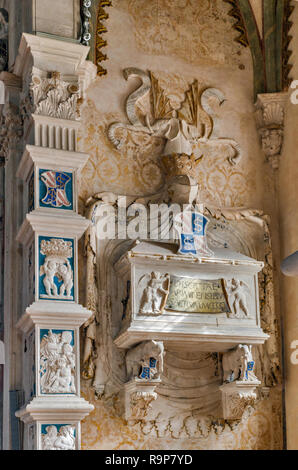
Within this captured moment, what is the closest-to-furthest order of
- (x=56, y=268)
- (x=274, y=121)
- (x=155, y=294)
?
(x=56, y=268)
(x=155, y=294)
(x=274, y=121)

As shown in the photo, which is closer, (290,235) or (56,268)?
(56,268)

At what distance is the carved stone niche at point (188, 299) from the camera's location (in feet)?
26.4

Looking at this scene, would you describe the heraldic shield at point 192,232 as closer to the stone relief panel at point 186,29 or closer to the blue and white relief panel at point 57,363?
the blue and white relief panel at point 57,363

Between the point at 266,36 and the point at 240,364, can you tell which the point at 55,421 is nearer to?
the point at 240,364

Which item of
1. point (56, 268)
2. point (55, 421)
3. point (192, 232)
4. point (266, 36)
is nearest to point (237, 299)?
point (192, 232)

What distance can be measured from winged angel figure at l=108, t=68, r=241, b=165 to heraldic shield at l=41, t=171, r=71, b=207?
1.27 m

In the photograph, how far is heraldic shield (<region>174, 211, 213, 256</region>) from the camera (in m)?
8.40

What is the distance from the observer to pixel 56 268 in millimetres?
7520

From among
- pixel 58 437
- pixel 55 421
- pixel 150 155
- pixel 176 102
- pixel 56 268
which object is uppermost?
pixel 176 102

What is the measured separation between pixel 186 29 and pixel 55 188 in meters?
2.87

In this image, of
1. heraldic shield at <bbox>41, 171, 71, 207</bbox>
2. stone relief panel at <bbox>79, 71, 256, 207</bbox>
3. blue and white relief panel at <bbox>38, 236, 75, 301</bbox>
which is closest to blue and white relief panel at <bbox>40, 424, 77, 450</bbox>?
blue and white relief panel at <bbox>38, 236, 75, 301</bbox>

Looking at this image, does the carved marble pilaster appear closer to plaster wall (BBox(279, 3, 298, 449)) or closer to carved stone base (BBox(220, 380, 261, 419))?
plaster wall (BBox(279, 3, 298, 449))

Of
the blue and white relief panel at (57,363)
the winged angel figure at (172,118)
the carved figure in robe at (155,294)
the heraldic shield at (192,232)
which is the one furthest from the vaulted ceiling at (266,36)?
the blue and white relief panel at (57,363)

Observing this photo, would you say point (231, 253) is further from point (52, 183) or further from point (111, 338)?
point (52, 183)
